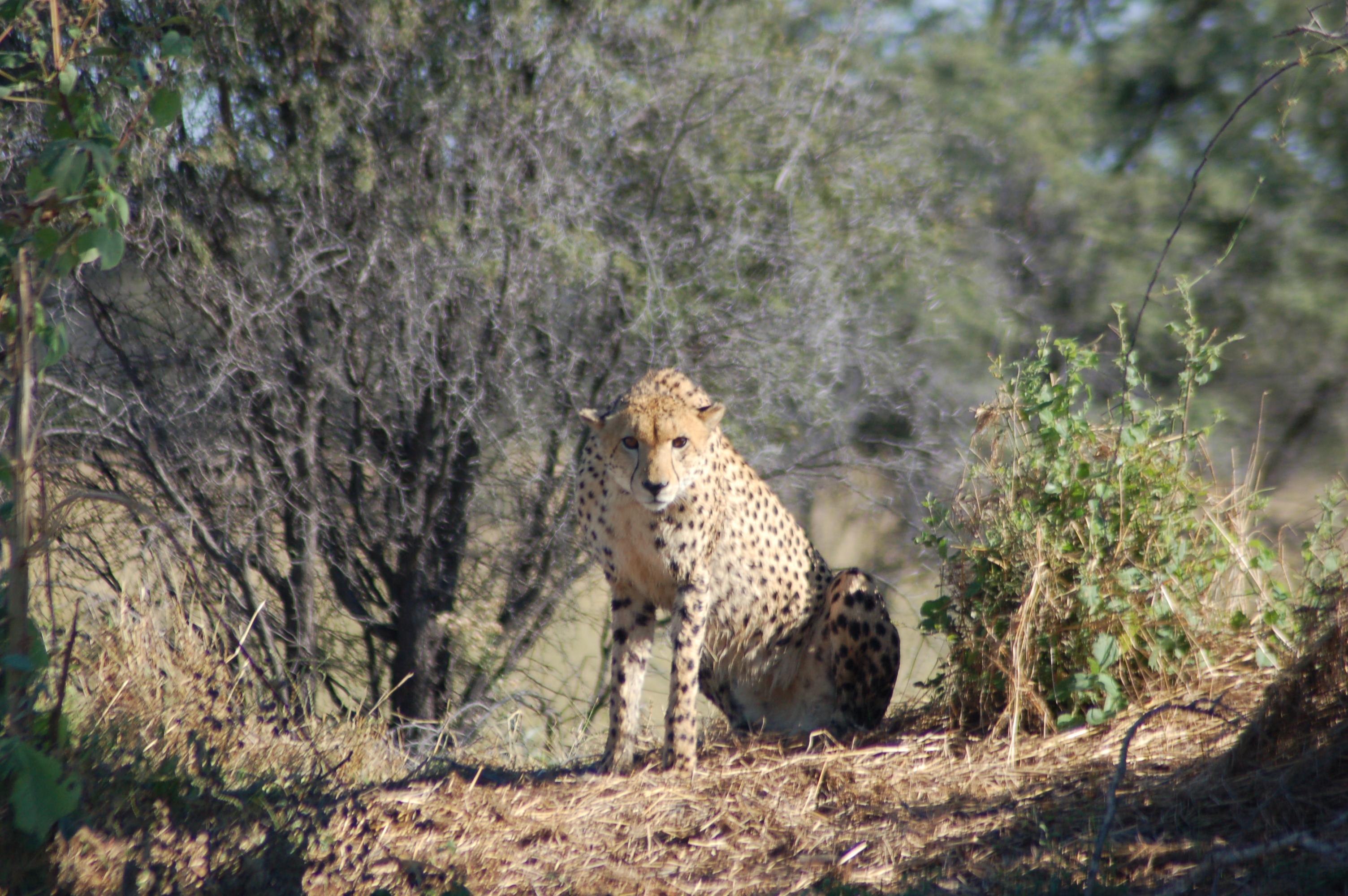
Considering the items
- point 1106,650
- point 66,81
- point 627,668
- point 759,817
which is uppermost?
point 66,81

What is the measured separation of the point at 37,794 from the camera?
1904 millimetres

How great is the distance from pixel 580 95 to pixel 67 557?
3.33 m

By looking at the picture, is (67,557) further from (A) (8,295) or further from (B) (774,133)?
(B) (774,133)

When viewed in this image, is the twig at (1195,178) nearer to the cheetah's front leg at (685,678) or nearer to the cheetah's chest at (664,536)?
the cheetah's chest at (664,536)

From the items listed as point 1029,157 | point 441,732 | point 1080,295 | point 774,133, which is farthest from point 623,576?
point 1029,157

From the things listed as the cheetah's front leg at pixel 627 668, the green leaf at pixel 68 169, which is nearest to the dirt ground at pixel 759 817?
the cheetah's front leg at pixel 627 668

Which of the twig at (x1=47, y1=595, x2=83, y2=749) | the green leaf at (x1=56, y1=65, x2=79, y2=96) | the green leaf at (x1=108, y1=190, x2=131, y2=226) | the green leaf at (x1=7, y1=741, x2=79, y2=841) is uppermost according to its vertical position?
the green leaf at (x1=56, y1=65, x2=79, y2=96)

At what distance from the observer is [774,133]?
591 cm

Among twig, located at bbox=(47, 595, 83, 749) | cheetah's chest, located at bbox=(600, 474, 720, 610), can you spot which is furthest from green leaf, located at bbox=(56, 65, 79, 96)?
cheetah's chest, located at bbox=(600, 474, 720, 610)

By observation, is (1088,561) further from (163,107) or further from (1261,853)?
(163,107)

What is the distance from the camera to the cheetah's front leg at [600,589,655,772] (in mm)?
3633

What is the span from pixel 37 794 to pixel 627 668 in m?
2.09

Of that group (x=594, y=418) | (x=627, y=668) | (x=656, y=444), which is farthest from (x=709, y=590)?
(x=594, y=418)

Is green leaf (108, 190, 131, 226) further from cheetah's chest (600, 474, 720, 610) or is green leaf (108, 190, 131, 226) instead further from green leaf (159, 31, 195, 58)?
cheetah's chest (600, 474, 720, 610)
